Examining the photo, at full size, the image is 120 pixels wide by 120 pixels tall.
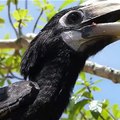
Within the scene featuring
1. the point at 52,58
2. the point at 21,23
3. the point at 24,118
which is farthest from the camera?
the point at 21,23

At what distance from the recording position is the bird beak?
628 centimetres

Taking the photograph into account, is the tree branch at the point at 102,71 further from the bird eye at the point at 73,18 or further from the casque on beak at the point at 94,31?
the bird eye at the point at 73,18

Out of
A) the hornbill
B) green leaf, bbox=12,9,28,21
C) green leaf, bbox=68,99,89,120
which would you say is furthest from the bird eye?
green leaf, bbox=12,9,28,21

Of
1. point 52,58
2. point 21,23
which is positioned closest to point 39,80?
point 52,58

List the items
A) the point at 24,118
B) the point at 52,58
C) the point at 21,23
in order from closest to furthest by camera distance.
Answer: the point at 24,118
the point at 52,58
the point at 21,23

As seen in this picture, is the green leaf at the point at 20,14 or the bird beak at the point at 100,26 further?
the green leaf at the point at 20,14

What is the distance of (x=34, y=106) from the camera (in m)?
6.02

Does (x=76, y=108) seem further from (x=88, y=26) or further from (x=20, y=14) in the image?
(x=20, y=14)

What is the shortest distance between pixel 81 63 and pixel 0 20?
4.79 ft

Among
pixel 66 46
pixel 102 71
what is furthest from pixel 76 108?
pixel 66 46

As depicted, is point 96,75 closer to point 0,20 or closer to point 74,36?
point 74,36

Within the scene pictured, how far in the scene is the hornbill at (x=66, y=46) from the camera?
6.25 meters

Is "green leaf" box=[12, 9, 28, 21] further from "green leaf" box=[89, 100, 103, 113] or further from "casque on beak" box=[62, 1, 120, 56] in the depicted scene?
"green leaf" box=[89, 100, 103, 113]

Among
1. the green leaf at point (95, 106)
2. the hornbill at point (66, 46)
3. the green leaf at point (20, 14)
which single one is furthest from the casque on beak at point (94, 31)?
the green leaf at point (20, 14)
